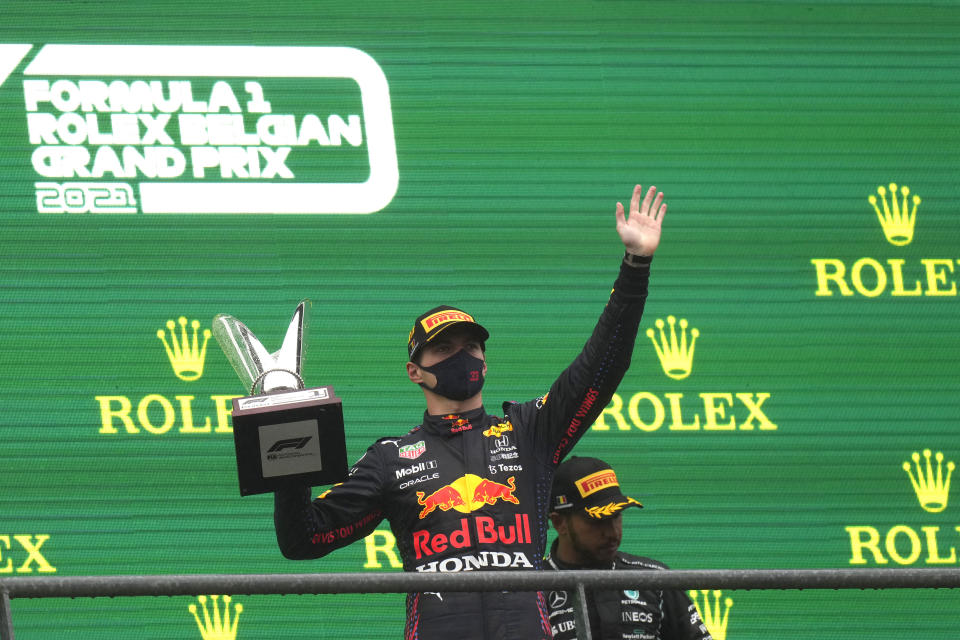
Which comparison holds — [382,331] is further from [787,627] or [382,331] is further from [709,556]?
[787,627]

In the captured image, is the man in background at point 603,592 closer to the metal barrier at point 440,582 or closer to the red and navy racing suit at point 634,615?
the red and navy racing suit at point 634,615

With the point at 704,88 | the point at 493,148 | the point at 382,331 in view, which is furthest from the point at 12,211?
the point at 704,88

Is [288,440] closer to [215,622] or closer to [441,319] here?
[441,319]

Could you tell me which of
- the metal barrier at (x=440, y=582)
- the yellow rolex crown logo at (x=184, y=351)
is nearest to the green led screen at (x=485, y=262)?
the yellow rolex crown logo at (x=184, y=351)

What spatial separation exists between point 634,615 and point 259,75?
7.41 ft

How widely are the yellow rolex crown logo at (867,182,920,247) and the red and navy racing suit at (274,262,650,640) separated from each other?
2.11 meters

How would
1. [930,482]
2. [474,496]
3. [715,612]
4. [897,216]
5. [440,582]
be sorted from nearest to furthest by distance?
[440,582]
[474,496]
[715,612]
[930,482]
[897,216]

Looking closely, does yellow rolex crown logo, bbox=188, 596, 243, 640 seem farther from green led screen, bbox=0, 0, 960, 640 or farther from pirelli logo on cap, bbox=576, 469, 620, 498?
pirelli logo on cap, bbox=576, 469, 620, 498

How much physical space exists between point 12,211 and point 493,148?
5.07 feet

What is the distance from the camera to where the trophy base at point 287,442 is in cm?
288

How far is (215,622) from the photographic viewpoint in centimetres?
432

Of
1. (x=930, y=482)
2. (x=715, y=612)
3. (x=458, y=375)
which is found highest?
(x=458, y=375)

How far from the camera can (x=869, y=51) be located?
519 cm

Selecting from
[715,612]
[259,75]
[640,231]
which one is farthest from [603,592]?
[259,75]
